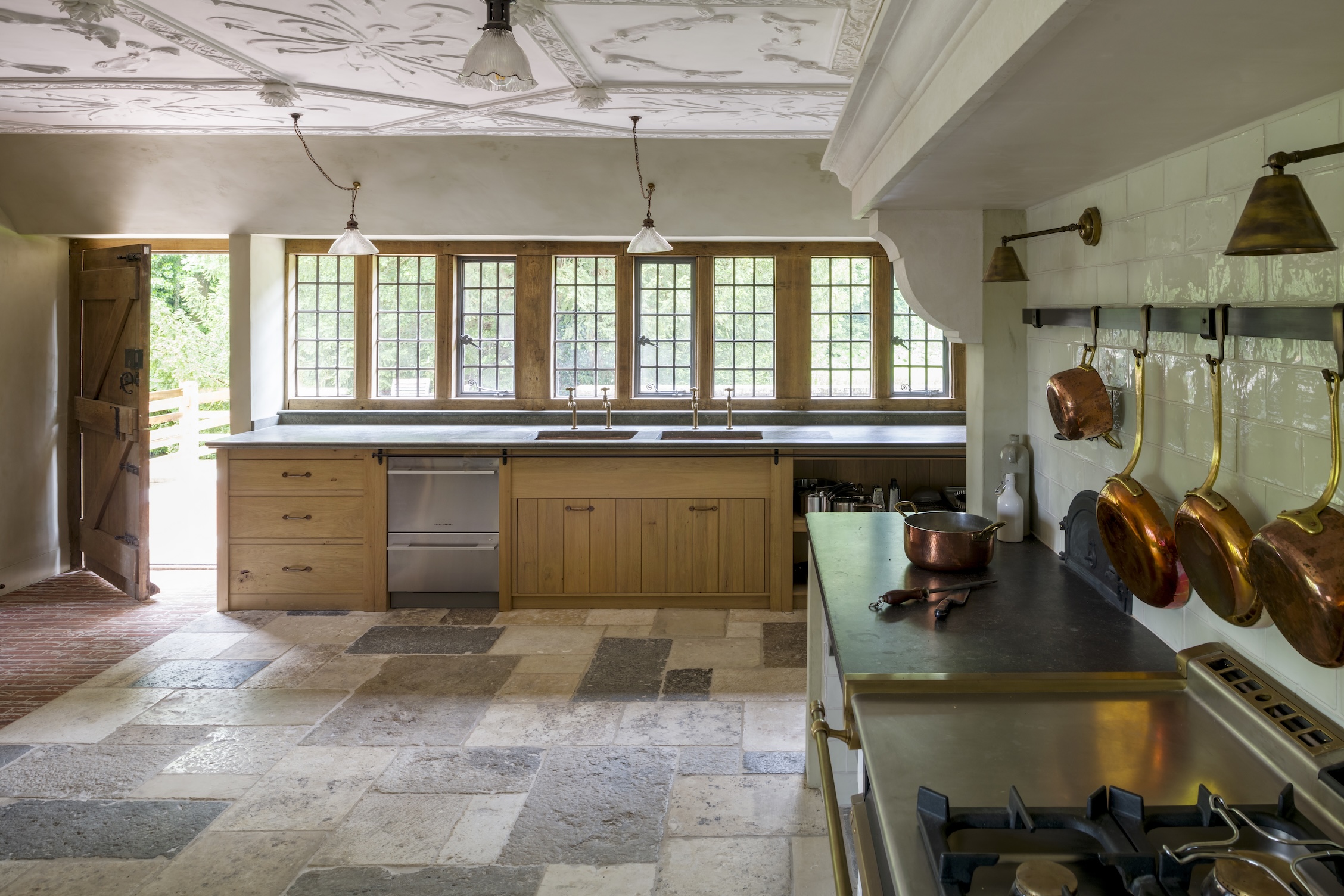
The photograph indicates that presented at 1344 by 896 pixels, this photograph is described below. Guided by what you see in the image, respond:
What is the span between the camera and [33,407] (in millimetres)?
5883

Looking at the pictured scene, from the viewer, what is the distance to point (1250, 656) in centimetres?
169

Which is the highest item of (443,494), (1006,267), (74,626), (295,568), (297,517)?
(1006,267)

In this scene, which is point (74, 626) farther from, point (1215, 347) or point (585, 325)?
point (1215, 347)

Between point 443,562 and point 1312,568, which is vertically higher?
point 1312,568

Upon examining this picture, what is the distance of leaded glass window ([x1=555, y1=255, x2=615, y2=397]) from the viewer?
20.0 feet

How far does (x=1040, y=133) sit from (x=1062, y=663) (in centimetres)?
101

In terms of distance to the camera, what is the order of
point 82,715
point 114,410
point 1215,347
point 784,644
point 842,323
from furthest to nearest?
point 842,323 → point 114,410 → point 784,644 → point 82,715 → point 1215,347

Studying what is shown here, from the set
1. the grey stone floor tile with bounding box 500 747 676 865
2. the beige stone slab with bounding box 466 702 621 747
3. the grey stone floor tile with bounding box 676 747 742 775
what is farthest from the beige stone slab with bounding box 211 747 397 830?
the grey stone floor tile with bounding box 676 747 742 775

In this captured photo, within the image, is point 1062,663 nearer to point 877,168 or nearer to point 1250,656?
point 1250,656

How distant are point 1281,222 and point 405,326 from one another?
5.58m

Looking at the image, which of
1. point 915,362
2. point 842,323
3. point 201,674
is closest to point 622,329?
point 842,323

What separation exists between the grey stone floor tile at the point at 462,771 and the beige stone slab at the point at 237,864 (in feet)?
1.29

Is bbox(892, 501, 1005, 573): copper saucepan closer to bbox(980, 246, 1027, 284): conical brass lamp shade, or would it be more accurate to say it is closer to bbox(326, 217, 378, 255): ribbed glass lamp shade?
bbox(980, 246, 1027, 284): conical brass lamp shade

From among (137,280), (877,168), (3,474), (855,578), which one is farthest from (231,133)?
(855,578)
